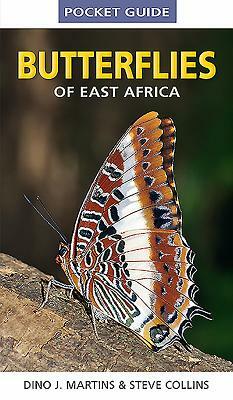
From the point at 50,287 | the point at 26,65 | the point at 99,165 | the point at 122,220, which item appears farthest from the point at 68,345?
the point at 99,165

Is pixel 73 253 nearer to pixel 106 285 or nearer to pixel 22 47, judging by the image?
pixel 106 285

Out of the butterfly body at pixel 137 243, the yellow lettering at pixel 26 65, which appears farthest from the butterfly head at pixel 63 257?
the yellow lettering at pixel 26 65

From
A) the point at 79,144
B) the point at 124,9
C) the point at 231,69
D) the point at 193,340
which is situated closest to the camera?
the point at 124,9

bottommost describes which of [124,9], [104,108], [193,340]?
[193,340]

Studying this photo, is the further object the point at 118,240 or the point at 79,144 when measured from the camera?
the point at 79,144

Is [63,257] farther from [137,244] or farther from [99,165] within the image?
[99,165]

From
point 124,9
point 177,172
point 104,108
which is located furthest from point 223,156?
point 124,9

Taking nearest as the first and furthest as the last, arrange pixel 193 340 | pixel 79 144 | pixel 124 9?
pixel 124 9 < pixel 193 340 < pixel 79 144

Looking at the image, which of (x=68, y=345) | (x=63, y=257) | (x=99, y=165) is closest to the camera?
(x=68, y=345)
